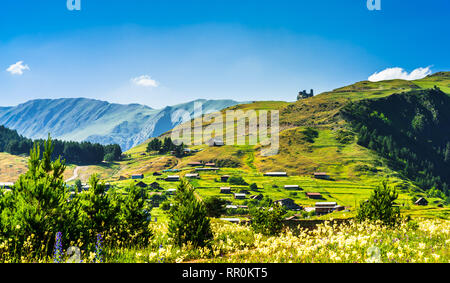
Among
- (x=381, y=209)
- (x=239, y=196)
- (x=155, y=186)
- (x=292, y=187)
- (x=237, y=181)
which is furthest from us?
(x=237, y=181)

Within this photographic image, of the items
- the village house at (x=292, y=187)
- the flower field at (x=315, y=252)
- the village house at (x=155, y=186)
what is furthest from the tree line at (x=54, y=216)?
the village house at (x=292, y=187)

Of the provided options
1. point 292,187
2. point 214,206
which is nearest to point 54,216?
point 214,206

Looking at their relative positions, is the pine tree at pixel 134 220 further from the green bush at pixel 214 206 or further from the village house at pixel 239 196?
the village house at pixel 239 196

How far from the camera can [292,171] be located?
604 ft

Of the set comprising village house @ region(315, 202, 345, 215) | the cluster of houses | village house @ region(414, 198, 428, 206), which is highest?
the cluster of houses

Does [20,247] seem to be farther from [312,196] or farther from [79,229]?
[312,196]

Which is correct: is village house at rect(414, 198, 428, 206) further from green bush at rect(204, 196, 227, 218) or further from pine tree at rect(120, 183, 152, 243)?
pine tree at rect(120, 183, 152, 243)

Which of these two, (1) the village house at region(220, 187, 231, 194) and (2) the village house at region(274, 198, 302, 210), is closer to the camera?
(2) the village house at region(274, 198, 302, 210)

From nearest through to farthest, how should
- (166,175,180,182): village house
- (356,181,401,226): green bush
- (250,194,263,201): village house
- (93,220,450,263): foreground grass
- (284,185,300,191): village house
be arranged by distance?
(93,220,450,263): foreground grass, (356,181,401,226): green bush, (250,194,263,201): village house, (284,185,300,191): village house, (166,175,180,182): village house

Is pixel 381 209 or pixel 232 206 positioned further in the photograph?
pixel 232 206

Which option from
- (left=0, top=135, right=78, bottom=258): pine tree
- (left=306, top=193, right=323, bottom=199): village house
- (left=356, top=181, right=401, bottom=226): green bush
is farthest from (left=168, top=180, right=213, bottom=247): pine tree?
(left=306, top=193, right=323, bottom=199): village house

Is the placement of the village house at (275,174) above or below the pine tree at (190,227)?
below

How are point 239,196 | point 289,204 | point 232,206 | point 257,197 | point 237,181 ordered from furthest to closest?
point 237,181 → point 239,196 → point 257,197 → point 289,204 → point 232,206

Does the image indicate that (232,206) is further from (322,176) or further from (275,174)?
(322,176)
